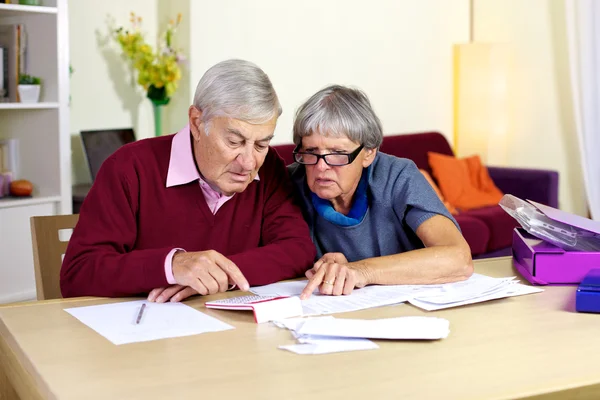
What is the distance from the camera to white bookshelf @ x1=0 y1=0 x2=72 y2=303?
3.89 meters

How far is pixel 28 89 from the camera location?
153 inches

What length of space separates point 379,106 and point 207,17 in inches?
56.3

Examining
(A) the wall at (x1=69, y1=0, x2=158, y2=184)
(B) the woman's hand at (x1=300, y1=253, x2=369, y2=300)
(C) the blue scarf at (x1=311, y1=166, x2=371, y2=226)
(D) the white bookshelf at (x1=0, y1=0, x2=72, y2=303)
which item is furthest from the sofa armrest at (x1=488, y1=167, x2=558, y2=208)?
(B) the woman's hand at (x1=300, y1=253, x2=369, y2=300)

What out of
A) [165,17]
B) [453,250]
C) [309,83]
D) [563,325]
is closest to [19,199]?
[165,17]

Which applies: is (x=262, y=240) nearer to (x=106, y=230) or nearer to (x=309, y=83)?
(x=106, y=230)

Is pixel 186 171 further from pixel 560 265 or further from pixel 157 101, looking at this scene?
pixel 157 101

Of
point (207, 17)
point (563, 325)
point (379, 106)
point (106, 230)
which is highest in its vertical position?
point (207, 17)

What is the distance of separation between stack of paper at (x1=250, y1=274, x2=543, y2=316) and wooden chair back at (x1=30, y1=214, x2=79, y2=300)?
1.94 ft

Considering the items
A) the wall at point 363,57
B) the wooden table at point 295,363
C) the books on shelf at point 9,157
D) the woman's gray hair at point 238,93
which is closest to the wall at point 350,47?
the wall at point 363,57

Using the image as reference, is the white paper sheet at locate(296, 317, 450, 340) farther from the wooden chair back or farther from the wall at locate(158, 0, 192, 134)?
the wall at locate(158, 0, 192, 134)

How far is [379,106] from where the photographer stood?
18.2 ft

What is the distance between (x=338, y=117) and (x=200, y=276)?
0.58 meters

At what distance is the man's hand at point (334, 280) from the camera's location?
188cm

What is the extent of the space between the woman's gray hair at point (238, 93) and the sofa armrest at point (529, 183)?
3.39 meters
